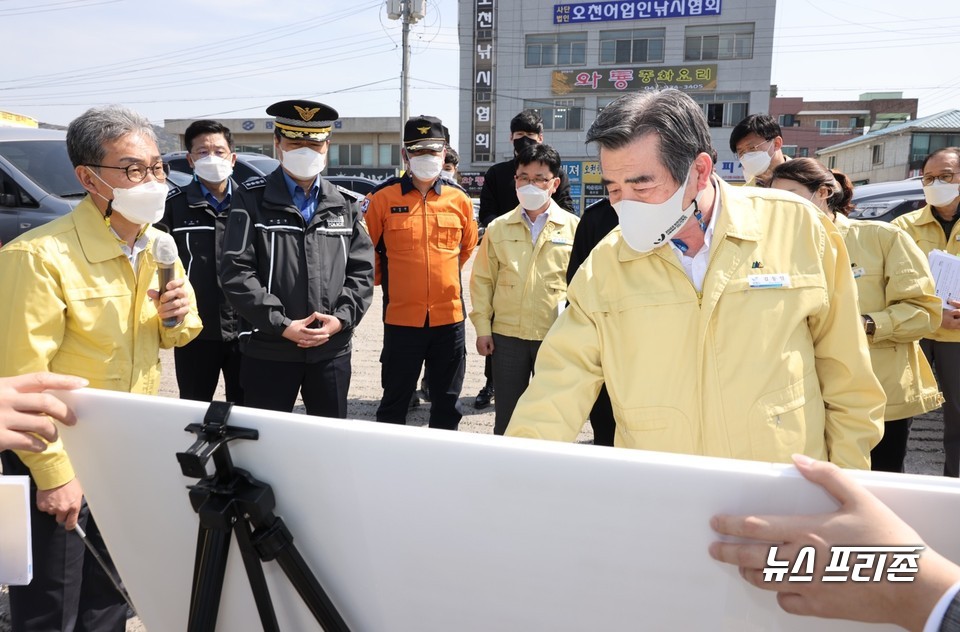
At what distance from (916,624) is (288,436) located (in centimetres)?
88

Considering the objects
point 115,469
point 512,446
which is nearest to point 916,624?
point 512,446

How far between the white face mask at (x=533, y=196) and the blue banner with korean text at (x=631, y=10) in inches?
1427

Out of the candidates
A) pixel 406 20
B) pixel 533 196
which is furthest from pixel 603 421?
pixel 406 20

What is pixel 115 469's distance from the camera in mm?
1165

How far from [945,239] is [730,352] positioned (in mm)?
3309

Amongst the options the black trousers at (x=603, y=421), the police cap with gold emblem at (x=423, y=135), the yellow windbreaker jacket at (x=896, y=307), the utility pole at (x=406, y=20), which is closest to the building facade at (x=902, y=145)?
the utility pole at (x=406, y=20)

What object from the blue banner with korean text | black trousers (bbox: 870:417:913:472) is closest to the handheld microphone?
black trousers (bbox: 870:417:913:472)

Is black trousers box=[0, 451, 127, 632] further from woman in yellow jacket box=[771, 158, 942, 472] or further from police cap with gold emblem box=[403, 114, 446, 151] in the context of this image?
woman in yellow jacket box=[771, 158, 942, 472]

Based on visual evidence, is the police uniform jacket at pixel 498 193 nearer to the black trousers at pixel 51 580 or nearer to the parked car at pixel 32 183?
the black trousers at pixel 51 580

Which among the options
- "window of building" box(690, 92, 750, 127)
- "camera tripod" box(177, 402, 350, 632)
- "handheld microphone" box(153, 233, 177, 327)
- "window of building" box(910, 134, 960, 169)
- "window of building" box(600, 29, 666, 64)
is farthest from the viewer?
"window of building" box(910, 134, 960, 169)

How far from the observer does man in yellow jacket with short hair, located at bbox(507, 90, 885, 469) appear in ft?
5.01

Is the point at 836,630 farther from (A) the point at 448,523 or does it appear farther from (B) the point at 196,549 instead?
(B) the point at 196,549

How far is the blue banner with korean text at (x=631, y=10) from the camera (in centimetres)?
3503

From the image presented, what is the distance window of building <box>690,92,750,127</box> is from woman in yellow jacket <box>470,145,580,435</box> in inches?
1368
